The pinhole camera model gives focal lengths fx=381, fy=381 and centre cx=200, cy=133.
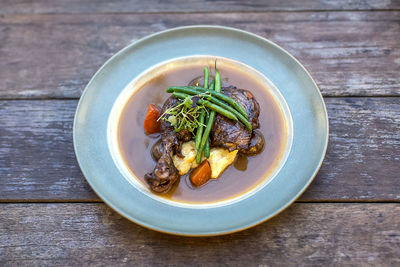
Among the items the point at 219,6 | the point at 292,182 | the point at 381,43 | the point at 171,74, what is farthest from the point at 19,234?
the point at 381,43

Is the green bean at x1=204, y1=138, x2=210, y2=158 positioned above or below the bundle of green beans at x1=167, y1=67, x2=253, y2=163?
below

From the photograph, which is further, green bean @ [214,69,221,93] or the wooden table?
green bean @ [214,69,221,93]

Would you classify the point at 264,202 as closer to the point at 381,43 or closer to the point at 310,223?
the point at 310,223

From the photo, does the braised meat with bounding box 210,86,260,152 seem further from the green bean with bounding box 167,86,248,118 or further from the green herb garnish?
the green herb garnish

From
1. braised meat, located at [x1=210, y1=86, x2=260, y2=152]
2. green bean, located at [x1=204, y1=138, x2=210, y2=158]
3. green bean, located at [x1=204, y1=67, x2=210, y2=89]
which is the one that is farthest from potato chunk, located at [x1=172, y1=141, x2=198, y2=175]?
green bean, located at [x1=204, y1=67, x2=210, y2=89]

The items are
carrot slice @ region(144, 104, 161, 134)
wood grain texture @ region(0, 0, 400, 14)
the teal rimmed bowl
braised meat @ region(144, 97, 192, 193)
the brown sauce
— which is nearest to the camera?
the teal rimmed bowl

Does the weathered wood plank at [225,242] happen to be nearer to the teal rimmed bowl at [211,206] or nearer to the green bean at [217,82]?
the teal rimmed bowl at [211,206]

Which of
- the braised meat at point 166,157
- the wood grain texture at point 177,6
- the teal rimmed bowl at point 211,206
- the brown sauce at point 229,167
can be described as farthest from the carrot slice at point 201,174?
the wood grain texture at point 177,6
